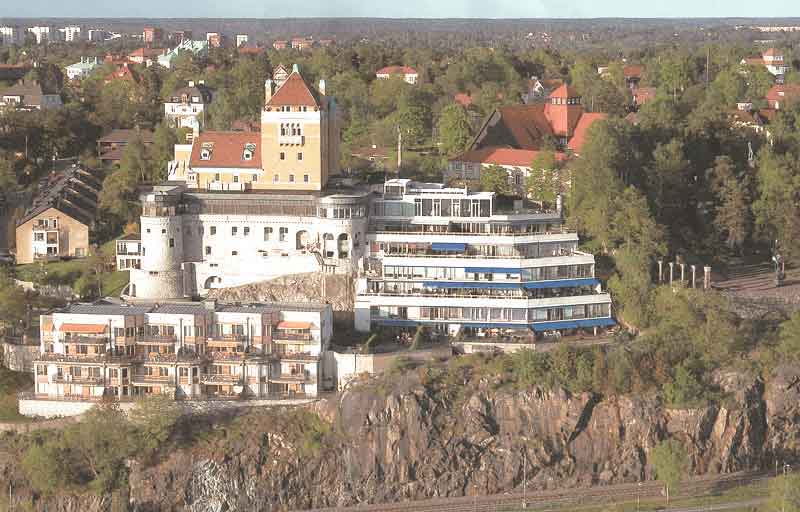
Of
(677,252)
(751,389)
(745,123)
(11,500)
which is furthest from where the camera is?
(745,123)

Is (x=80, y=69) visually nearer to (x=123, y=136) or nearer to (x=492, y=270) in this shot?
(x=123, y=136)

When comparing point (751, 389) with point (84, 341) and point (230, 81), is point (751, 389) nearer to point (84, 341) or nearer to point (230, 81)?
point (84, 341)

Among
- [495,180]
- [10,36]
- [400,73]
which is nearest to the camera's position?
[495,180]

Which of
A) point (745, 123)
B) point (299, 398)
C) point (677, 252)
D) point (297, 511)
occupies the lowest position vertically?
point (297, 511)

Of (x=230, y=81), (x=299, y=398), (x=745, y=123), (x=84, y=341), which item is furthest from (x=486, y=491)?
(x=230, y=81)

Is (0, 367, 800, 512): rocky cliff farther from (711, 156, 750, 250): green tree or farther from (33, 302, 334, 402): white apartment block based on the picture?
(711, 156, 750, 250): green tree

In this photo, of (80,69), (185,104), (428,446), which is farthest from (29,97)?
(428,446)
